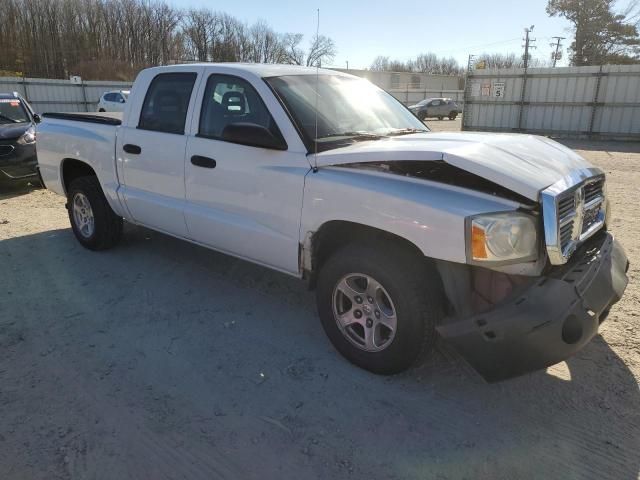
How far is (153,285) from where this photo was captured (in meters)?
4.66

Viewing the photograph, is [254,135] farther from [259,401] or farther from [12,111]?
[12,111]

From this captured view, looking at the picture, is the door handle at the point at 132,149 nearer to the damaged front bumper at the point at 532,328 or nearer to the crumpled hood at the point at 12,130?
the damaged front bumper at the point at 532,328

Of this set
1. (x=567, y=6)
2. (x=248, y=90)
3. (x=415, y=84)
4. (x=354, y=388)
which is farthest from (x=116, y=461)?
(x=415, y=84)

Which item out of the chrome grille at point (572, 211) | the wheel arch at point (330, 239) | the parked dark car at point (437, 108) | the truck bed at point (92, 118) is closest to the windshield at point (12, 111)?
the truck bed at point (92, 118)

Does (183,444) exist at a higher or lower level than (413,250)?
lower

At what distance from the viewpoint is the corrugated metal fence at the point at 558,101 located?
19062 mm

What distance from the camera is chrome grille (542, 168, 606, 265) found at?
2545 millimetres

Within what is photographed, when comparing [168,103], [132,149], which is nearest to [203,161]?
[168,103]

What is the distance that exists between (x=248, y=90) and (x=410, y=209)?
1756 mm

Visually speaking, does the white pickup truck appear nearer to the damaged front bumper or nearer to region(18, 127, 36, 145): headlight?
the damaged front bumper

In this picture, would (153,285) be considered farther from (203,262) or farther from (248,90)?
(248,90)

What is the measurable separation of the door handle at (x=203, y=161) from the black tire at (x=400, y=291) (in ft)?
4.42

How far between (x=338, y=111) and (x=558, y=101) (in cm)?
1989

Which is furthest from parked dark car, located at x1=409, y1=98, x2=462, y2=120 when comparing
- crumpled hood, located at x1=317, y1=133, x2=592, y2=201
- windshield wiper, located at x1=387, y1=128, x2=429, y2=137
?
crumpled hood, located at x1=317, y1=133, x2=592, y2=201
